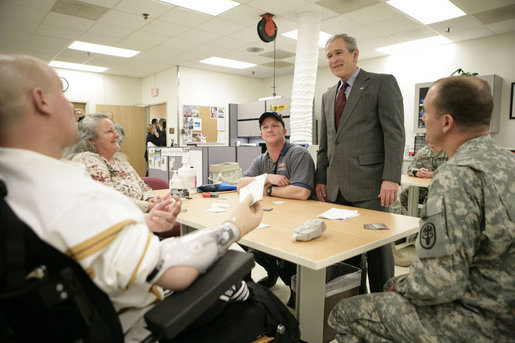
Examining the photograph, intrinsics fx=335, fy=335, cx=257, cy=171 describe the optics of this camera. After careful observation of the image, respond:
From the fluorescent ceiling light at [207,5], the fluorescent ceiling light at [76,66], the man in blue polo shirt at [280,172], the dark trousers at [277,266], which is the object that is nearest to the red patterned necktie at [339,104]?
the man in blue polo shirt at [280,172]

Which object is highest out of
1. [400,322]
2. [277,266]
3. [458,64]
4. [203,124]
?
[458,64]

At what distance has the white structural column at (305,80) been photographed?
4.30 m

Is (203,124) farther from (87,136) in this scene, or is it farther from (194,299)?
(194,299)

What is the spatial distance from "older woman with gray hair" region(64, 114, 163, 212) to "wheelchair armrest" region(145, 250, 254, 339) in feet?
4.13

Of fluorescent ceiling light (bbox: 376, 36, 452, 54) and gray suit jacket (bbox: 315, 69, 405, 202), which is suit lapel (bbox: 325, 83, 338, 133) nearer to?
gray suit jacket (bbox: 315, 69, 405, 202)

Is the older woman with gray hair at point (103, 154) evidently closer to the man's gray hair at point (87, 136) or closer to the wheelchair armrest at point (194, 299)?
the man's gray hair at point (87, 136)

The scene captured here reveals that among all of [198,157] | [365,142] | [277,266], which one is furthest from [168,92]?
[365,142]

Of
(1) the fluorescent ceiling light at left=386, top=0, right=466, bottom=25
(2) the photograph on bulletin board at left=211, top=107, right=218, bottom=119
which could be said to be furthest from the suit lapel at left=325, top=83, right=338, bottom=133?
(2) the photograph on bulletin board at left=211, top=107, right=218, bottom=119

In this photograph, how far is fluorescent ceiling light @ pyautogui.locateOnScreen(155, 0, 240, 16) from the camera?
409cm

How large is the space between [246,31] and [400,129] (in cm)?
379

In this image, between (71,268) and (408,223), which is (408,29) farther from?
(71,268)

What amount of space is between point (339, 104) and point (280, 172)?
24.7 inches

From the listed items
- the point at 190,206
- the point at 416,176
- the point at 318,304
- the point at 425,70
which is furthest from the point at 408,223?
the point at 425,70

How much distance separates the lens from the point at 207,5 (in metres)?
4.20
